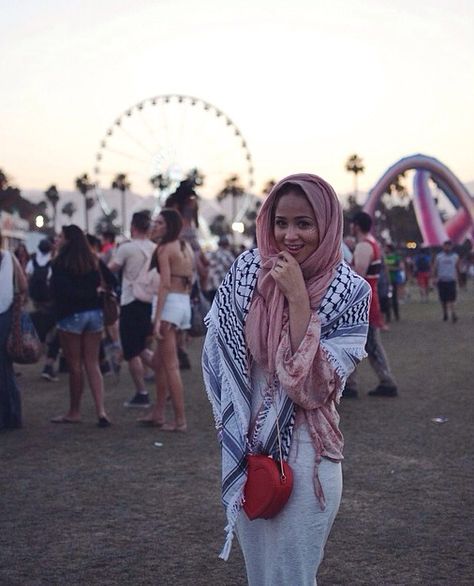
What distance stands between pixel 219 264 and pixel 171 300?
600 cm

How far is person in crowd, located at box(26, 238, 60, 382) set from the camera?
38.4ft

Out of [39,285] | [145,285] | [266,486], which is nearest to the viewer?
[266,486]

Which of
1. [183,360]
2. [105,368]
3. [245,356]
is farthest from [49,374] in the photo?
[245,356]

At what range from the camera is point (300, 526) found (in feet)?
9.17

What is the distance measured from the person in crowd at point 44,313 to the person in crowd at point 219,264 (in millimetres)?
2239

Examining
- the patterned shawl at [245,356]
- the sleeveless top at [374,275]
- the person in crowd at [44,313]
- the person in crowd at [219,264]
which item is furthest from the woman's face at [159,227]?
the person in crowd at [219,264]

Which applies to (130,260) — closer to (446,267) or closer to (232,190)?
(446,267)

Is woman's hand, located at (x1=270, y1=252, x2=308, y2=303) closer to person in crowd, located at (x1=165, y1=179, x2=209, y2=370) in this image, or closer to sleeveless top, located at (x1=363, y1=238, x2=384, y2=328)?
person in crowd, located at (x1=165, y1=179, x2=209, y2=370)

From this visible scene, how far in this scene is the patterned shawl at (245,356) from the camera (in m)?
2.82

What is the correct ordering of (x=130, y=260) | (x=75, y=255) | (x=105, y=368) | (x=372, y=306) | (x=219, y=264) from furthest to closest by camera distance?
1. (x=219, y=264)
2. (x=105, y=368)
3. (x=372, y=306)
4. (x=130, y=260)
5. (x=75, y=255)

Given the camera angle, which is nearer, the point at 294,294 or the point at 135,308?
the point at 294,294

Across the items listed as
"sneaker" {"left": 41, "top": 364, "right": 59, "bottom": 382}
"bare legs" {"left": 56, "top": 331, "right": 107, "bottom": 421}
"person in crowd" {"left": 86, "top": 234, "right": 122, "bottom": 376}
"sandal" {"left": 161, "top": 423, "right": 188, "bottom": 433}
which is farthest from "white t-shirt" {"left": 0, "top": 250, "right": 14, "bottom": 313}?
"sneaker" {"left": 41, "top": 364, "right": 59, "bottom": 382}

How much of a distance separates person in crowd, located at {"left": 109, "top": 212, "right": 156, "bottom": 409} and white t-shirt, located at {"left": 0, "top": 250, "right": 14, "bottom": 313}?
134 cm

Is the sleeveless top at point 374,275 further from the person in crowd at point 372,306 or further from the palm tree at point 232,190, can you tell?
the palm tree at point 232,190
